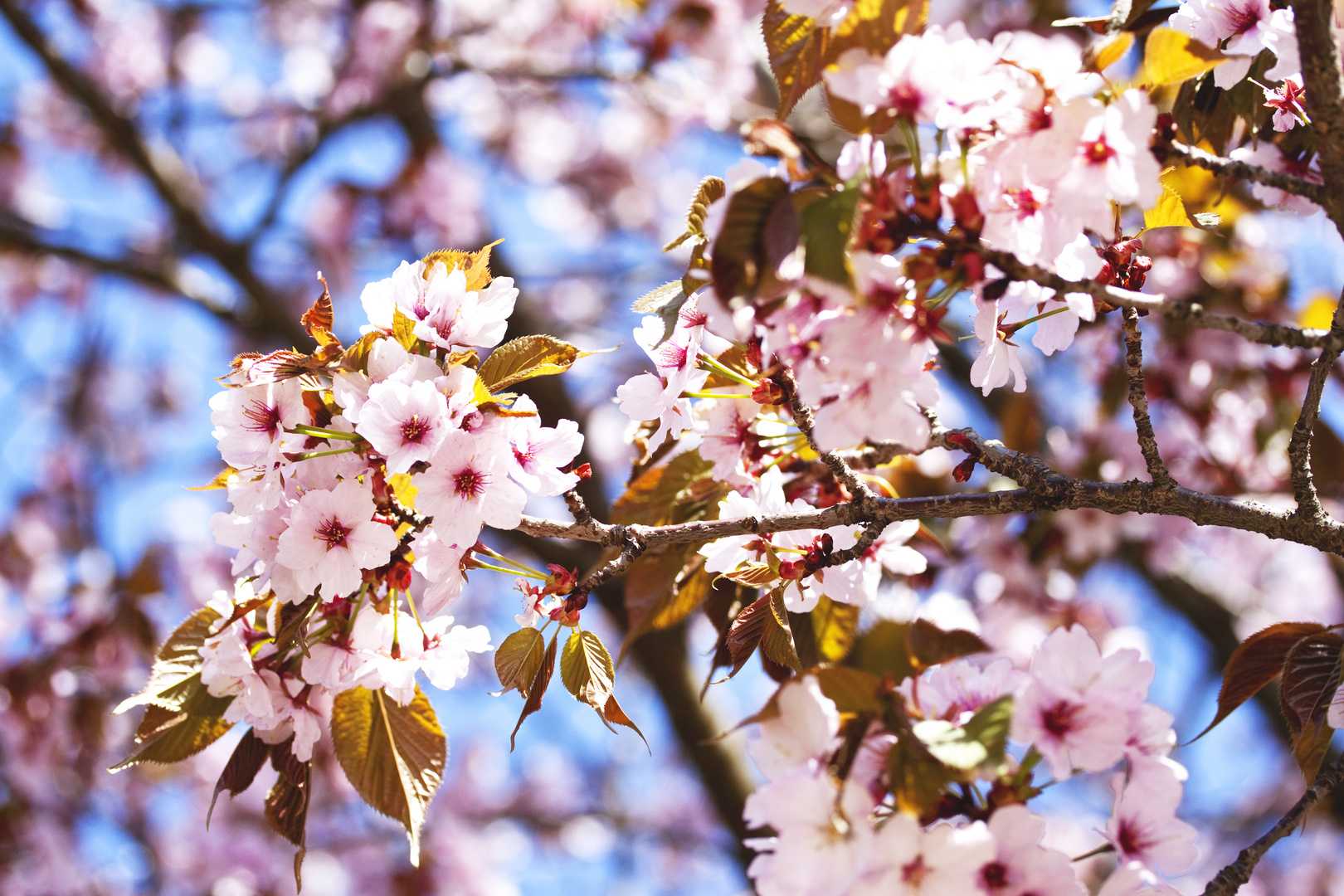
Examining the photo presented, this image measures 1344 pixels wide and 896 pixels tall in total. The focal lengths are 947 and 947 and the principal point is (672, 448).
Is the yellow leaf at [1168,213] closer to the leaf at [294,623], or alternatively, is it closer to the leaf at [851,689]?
the leaf at [851,689]

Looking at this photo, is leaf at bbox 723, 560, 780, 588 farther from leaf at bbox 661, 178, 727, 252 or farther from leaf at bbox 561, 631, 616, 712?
leaf at bbox 661, 178, 727, 252

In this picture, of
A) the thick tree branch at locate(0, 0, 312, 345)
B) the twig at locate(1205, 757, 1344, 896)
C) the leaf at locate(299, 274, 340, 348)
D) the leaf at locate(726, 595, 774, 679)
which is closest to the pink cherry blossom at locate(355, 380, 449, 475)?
the leaf at locate(299, 274, 340, 348)

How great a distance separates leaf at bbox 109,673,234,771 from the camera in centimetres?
100

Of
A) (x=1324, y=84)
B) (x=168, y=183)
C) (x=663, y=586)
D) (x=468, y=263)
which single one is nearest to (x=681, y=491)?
(x=663, y=586)

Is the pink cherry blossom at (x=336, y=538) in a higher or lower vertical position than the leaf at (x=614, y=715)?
higher

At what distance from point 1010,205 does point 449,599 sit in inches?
24.8

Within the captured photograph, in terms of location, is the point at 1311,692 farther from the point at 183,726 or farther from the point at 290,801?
the point at 183,726

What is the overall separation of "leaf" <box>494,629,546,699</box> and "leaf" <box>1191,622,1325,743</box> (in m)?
0.67

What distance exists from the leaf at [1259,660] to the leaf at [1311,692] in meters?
0.02

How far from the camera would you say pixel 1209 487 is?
236 cm

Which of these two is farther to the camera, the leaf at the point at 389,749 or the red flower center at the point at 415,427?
the leaf at the point at 389,749

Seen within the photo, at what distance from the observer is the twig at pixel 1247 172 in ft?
2.51

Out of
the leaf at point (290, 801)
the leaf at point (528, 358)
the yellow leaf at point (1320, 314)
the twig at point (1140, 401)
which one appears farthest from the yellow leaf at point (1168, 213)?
the yellow leaf at point (1320, 314)

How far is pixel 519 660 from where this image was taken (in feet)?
3.00
